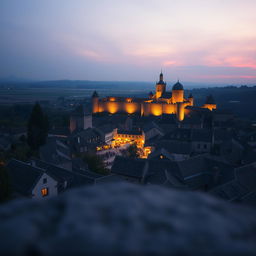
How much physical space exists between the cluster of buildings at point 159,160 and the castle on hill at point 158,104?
341 inches

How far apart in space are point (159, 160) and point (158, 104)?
57894 mm

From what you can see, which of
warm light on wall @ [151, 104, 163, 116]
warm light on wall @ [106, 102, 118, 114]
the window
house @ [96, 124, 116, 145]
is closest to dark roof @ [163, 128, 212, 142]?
house @ [96, 124, 116, 145]

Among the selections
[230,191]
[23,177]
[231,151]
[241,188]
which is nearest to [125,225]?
[23,177]

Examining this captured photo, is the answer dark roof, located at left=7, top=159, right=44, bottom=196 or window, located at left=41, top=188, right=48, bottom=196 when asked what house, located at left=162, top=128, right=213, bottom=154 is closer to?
window, located at left=41, top=188, right=48, bottom=196

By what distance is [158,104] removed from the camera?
8494cm

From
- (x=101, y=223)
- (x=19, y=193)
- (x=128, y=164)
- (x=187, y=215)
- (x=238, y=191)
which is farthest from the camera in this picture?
(x=128, y=164)

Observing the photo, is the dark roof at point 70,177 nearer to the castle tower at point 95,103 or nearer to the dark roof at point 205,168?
the dark roof at point 205,168

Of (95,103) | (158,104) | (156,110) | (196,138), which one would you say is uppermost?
(158,104)

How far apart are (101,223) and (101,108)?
97.8 m

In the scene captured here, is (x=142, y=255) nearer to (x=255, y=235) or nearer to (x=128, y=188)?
(x=128, y=188)

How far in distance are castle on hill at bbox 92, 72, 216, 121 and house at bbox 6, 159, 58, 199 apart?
198ft

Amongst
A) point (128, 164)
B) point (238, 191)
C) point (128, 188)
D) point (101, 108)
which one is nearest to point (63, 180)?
point (128, 164)

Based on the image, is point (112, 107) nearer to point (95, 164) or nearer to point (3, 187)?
point (95, 164)

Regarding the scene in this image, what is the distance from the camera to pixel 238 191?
2347 cm
